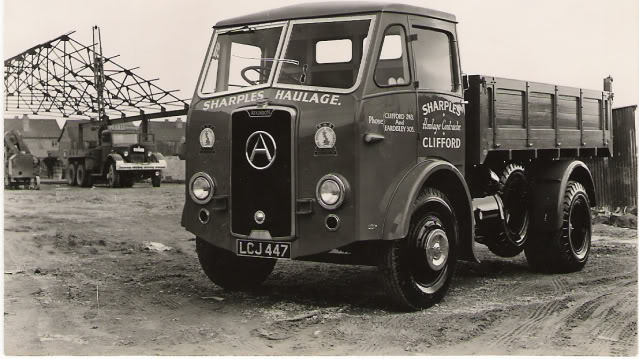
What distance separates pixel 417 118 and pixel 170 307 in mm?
2778

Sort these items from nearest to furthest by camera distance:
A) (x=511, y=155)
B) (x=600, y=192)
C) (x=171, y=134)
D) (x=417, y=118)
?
(x=417, y=118)
(x=511, y=155)
(x=600, y=192)
(x=171, y=134)

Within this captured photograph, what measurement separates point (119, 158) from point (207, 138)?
19.0 m

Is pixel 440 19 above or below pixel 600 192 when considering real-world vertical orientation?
above

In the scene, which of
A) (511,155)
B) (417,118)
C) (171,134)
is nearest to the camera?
(417,118)

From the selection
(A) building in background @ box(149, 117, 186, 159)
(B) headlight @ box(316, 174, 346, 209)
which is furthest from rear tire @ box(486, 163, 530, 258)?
(A) building in background @ box(149, 117, 186, 159)

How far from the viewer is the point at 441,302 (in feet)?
24.3

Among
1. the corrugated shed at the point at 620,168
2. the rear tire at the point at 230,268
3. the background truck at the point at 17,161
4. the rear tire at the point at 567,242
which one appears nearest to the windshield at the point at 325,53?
the rear tire at the point at 230,268

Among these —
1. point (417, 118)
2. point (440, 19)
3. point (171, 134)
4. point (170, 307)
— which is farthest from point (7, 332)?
point (171, 134)

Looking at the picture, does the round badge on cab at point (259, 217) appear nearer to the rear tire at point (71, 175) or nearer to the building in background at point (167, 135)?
the rear tire at point (71, 175)

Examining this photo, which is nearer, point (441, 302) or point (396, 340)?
point (396, 340)

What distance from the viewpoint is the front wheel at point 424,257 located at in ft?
22.3

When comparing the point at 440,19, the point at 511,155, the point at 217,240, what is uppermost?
the point at 440,19

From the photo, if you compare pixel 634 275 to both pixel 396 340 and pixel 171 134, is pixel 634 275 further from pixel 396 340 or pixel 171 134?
pixel 171 134

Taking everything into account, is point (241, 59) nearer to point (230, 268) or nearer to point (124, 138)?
point (230, 268)
